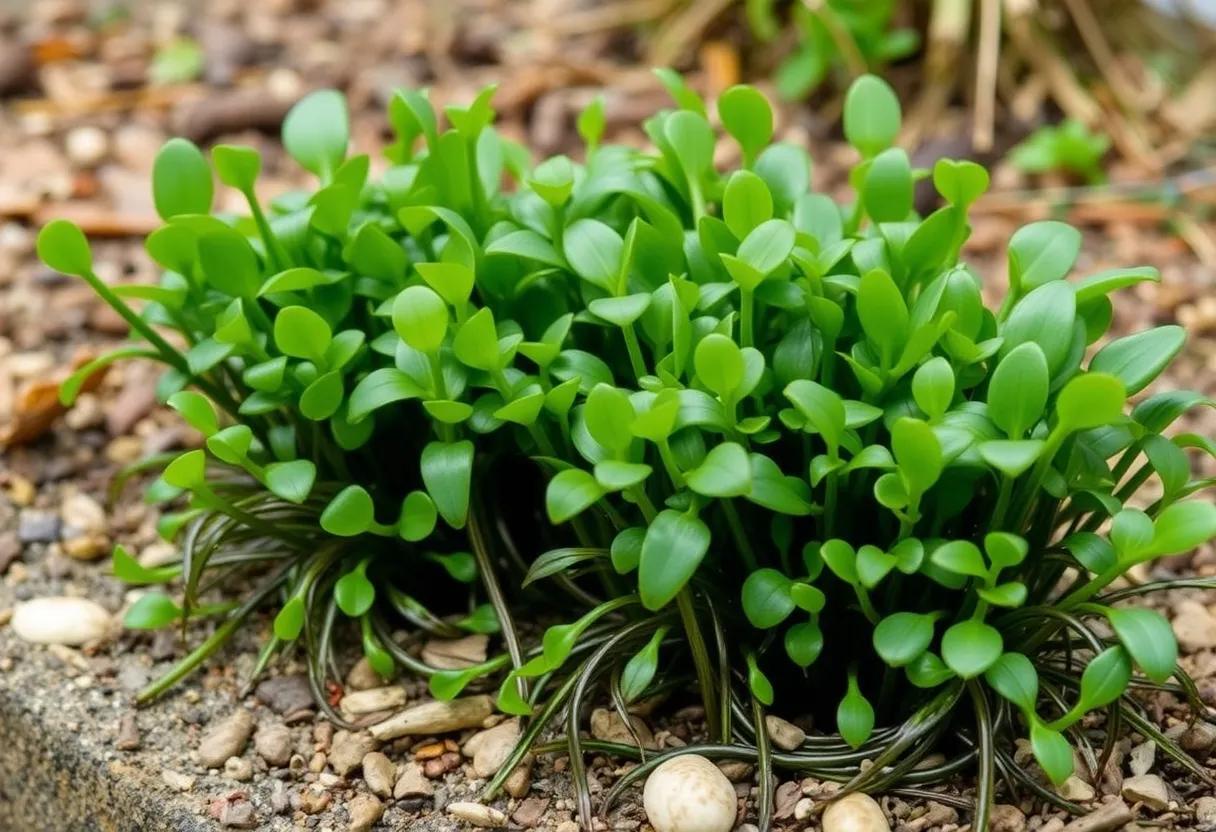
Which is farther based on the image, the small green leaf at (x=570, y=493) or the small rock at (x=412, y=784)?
the small rock at (x=412, y=784)

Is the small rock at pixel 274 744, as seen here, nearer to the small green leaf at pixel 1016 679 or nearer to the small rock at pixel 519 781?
the small rock at pixel 519 781

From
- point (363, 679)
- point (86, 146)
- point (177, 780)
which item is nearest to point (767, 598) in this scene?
point (363, 679)

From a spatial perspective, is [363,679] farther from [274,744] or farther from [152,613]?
[152,613]

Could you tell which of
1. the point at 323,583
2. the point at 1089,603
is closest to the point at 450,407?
the point at 323,583

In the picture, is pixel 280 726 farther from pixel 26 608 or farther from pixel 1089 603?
pixel 1089 603

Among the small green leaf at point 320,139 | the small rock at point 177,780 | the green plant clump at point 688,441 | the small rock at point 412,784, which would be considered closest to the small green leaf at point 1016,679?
the green plant clump at point 688,441

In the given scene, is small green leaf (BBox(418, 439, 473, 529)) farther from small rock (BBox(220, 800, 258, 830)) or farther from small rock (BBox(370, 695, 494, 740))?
small rock (BBox(220, 800, 258, 830))
